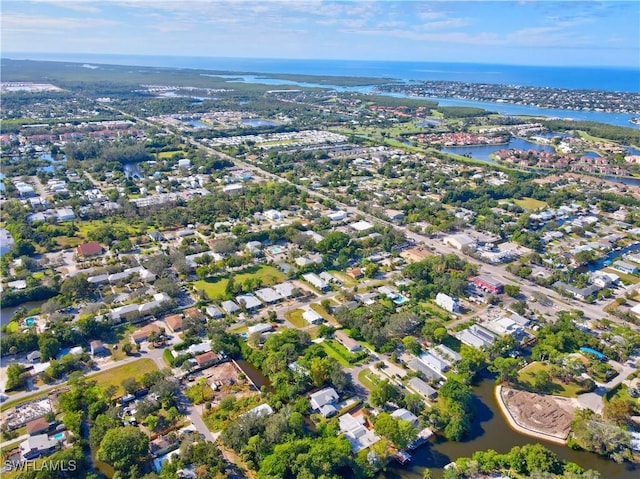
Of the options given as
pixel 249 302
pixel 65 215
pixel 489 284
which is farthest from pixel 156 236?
pixel 489 284

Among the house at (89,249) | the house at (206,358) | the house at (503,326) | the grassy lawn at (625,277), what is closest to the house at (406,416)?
the house at (503,326)

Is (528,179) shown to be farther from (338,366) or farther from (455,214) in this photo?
(338,366)

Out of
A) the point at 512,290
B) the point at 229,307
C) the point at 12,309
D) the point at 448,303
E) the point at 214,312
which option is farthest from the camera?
the point at 512,290

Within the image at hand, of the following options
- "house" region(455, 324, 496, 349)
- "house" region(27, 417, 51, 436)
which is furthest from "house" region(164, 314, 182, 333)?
"house" region(455, 324, 496, 349)

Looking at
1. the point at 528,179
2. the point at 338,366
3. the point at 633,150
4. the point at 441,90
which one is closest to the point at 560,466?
the point at 338,366

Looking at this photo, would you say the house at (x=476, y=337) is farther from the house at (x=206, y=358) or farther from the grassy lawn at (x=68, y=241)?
the grassy lawn at (x=68, y=241)

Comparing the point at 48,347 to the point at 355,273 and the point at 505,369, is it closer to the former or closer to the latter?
A: the point at 355,273
